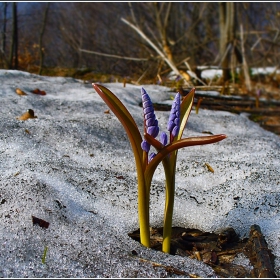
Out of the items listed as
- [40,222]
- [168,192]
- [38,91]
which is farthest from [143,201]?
[38,91]

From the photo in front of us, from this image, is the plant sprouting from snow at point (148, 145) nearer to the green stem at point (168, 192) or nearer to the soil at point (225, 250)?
the green stem at point (168, 192)

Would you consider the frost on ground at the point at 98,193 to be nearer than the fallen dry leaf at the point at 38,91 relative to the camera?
Yes

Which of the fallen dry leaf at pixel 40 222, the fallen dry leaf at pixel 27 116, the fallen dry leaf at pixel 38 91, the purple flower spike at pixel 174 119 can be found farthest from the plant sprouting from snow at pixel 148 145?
the fallen dry leaf at pixel 38 91

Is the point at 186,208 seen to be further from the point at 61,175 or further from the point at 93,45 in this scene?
the point at 93,45

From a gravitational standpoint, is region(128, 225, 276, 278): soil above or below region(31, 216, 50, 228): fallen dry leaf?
below

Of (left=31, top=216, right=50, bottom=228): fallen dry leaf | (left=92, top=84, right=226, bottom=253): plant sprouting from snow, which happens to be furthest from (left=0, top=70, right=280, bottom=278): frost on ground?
(left=92, top=84, right=226, bottom=253): plant sprouting from snow

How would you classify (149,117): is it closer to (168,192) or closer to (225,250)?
(168,192)

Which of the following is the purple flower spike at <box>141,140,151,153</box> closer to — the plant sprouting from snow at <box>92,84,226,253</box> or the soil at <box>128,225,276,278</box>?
the plant sprouting from snow at <box>92,84,226,253</box>
